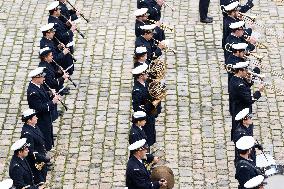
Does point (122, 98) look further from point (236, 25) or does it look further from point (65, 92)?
point (236, 25)

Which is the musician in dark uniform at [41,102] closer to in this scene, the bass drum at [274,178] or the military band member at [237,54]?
the military band member at [237,54]

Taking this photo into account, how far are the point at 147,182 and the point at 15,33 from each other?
8.27m

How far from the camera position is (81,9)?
63.2 feet

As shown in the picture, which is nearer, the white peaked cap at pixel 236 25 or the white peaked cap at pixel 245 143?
the white peaked cap at pixel 245 143

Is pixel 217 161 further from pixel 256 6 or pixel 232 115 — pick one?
pixel 256 6

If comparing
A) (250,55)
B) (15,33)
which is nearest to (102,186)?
(250,55)

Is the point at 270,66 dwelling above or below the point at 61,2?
below

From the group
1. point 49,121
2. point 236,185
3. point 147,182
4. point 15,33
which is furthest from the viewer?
point 15,33

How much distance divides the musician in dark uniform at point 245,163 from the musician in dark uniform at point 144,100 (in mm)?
2406

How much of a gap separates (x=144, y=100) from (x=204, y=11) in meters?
5.57

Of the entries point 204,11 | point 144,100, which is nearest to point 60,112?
point 144,100

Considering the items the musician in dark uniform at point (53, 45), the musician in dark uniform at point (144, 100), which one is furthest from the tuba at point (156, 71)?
the musician in dark uniform at point (53, 45)

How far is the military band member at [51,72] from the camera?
14.2m

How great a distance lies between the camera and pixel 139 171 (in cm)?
1135
